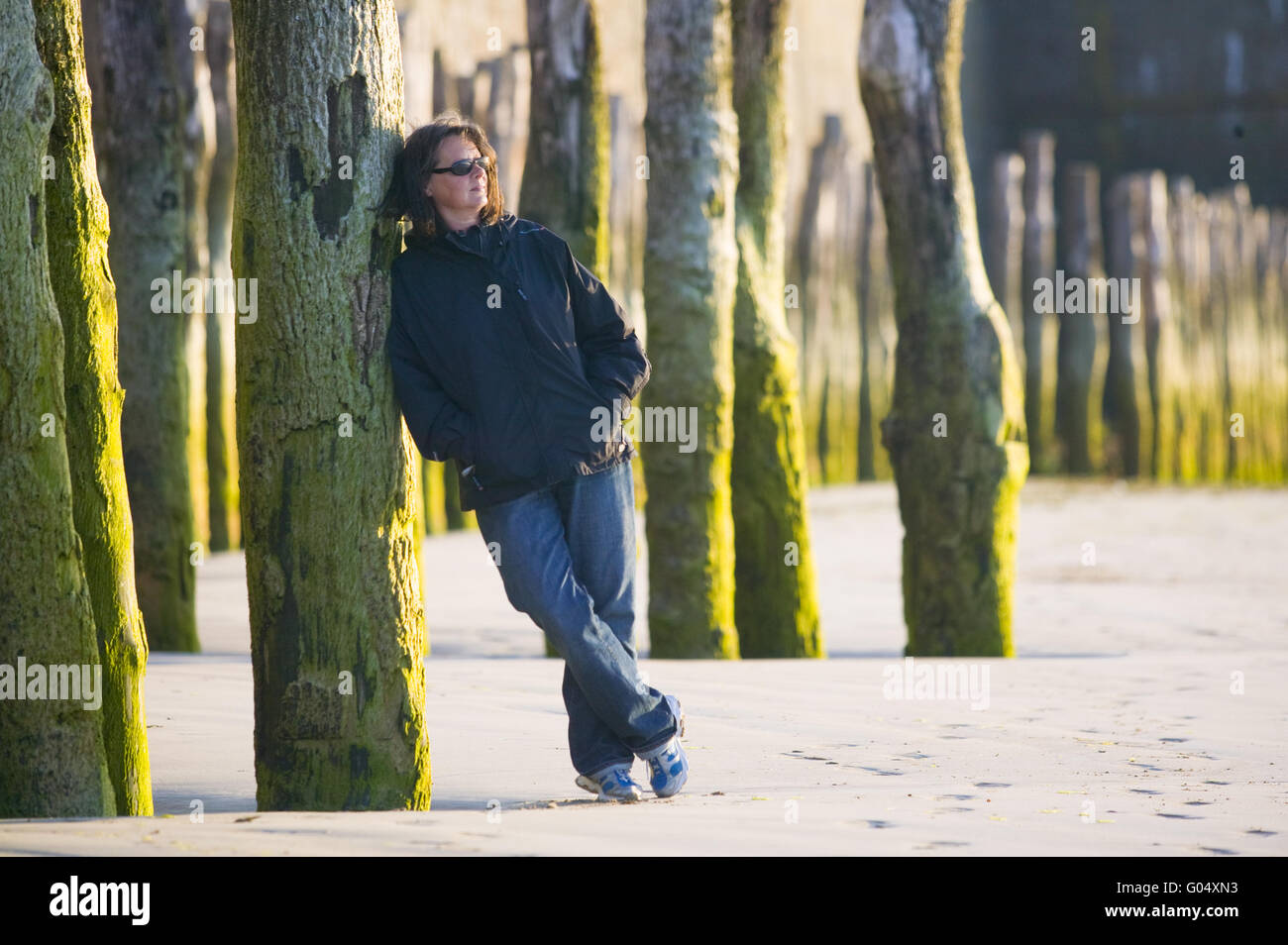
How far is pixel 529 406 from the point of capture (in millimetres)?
4023

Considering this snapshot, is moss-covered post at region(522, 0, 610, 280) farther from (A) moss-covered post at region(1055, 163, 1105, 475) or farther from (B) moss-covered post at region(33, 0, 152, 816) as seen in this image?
(A) moss-covered post at region(1055, 163, 1105, 475)

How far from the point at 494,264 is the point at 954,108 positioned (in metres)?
3.86

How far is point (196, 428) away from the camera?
30.9 feet

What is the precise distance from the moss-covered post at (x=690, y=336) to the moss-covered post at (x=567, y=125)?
259mm

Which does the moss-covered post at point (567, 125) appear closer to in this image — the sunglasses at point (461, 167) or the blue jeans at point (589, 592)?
the blue jeans at point (589, 592)

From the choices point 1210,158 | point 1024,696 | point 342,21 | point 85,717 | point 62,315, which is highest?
point 1210,158

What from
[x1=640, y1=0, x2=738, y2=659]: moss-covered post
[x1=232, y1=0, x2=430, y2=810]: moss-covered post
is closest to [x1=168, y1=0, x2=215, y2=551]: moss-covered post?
[x1=640, y1=0, x2=738, y2=659]: moss-covered post

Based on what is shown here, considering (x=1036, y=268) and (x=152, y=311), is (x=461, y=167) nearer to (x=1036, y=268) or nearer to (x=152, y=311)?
(x=152, y=311)

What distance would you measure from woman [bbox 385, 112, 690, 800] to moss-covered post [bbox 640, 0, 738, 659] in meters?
2.72

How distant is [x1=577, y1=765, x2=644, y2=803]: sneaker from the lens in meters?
4.16
